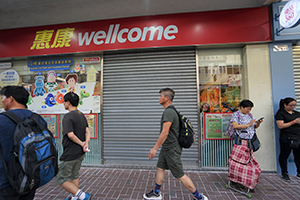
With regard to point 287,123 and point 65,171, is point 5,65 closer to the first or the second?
point 65,171

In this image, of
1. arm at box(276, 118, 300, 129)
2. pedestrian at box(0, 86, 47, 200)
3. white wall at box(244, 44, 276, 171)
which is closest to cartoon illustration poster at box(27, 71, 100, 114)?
pedestrian at box(0, 86, 47, 200)

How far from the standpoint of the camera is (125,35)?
14.9 ft

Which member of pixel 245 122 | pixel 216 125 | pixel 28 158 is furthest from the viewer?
pixel 216 125

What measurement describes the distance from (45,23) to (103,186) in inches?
206

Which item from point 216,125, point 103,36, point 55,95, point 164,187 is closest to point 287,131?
point 216,125

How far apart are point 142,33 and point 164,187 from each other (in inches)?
155

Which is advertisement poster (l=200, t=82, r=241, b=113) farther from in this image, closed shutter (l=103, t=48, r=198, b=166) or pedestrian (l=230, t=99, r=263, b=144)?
pedestrian (l=230, t=99, r=263, b=144)

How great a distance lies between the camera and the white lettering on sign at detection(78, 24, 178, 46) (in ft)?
14.4

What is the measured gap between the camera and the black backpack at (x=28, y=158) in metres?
1.47

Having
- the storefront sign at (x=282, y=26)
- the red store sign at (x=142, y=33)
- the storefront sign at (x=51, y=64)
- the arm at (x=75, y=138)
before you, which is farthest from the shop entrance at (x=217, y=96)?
the storefront sign at (x=51, y=64)

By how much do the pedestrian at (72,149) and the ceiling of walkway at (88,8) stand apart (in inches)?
135

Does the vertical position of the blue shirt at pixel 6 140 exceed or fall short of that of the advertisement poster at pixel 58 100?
it falls short

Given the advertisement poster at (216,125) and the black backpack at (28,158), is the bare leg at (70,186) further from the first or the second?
the advertisement poster at (216,125)

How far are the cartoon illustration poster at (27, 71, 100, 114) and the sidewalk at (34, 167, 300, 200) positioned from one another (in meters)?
1.97
